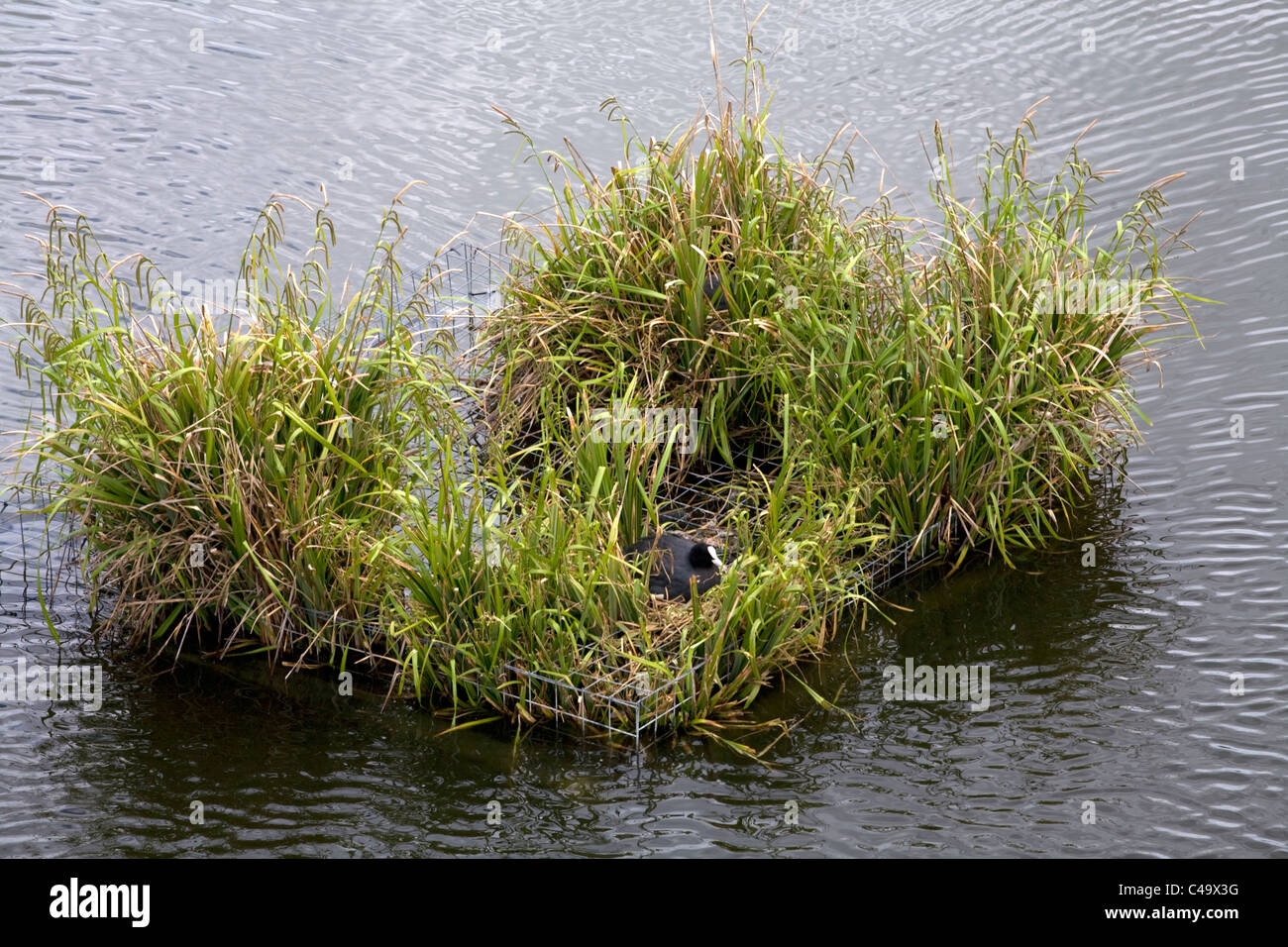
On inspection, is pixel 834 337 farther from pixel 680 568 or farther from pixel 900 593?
pixel 680 568

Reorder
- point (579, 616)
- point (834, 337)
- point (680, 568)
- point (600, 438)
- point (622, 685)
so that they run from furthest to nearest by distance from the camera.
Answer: point (834, 337) < point (600, 438) < point (680, 568) < point (579, 616) < point (622, 685)

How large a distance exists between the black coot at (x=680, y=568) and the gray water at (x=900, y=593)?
0.51 meters

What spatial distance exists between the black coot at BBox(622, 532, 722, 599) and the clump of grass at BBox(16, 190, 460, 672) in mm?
996

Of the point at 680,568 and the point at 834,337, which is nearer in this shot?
the point at 680,568

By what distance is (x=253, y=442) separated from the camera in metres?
5.43

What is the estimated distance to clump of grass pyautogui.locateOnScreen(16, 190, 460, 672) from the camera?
536cm

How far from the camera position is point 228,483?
17.5 feet

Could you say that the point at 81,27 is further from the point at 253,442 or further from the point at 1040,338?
the point at 1040,338

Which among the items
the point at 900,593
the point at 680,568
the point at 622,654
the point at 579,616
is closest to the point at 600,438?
the point at 680,568

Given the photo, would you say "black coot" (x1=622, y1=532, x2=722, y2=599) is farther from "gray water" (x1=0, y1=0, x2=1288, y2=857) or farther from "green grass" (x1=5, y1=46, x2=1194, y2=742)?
"gray water" (x1=0, y1=0, x2=1288, y2=857)

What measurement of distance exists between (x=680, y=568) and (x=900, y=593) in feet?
3.44

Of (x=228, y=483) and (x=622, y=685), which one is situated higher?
(x=228, y=483)

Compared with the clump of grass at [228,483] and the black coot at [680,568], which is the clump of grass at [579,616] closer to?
the black coot at [680,568]
